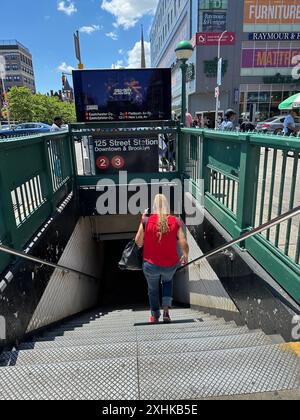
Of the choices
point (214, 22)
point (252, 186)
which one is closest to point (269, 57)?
point (214, 22)

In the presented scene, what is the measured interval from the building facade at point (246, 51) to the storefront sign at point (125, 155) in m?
29.8

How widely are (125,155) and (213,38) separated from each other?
31.4 meters

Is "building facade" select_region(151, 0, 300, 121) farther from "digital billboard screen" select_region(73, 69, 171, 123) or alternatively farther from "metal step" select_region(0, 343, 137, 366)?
"metal step" select_region(0, 343, 137, 366)

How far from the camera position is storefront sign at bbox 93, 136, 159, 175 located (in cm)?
648

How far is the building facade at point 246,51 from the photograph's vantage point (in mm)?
30844

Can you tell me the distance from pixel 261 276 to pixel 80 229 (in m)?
5.26

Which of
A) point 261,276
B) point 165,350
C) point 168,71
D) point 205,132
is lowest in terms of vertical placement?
point 165,350

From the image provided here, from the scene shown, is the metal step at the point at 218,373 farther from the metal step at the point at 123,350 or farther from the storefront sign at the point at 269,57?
the storefront sign at the point at 269,57

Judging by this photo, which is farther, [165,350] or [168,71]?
[168,71]

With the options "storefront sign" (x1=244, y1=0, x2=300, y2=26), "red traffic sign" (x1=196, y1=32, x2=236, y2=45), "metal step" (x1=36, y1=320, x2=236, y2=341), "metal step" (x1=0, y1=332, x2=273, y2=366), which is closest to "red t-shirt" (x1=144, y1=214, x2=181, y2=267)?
"metal step" (x1=36, y1=320, x2=236, y2=341)

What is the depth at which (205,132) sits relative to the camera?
14.1 ft

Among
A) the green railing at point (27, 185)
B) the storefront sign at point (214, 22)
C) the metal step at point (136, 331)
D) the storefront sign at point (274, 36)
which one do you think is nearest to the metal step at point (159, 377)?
the green railing at point (27, 185)
